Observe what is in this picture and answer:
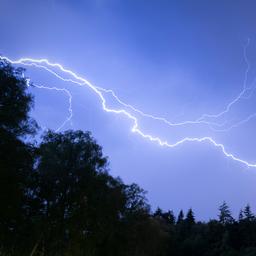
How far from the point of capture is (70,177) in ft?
104

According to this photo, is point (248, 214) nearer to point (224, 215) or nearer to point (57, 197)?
point (224, 215)

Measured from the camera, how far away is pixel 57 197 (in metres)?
31.5

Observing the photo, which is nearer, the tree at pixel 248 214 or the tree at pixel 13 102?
the tree at pixel 13 102

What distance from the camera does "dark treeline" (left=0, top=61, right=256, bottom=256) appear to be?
18.2 meters

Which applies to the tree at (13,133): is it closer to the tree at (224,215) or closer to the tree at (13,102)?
the tree at (13,102)

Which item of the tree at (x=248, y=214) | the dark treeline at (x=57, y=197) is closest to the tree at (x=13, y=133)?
the dark treeline at (x=57, y=197)

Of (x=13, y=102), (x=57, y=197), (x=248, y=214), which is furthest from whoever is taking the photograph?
(x=248, y=214)

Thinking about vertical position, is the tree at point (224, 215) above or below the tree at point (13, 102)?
above

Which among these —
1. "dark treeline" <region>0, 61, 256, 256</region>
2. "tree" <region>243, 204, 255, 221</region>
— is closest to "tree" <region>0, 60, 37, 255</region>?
"dark treeline" <region>0, 61, 256, 256</region>

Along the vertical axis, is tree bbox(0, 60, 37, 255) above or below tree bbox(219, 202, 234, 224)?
below

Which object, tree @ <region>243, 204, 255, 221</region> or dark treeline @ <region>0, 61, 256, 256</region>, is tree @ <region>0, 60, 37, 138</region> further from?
tree @ <region>243, 204, 255, 221</region>

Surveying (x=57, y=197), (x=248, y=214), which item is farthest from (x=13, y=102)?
(x=248, y=214)

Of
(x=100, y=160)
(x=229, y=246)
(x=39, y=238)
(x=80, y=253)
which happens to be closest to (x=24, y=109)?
(x=39, y=238)

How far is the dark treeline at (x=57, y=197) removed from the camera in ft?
59.9
